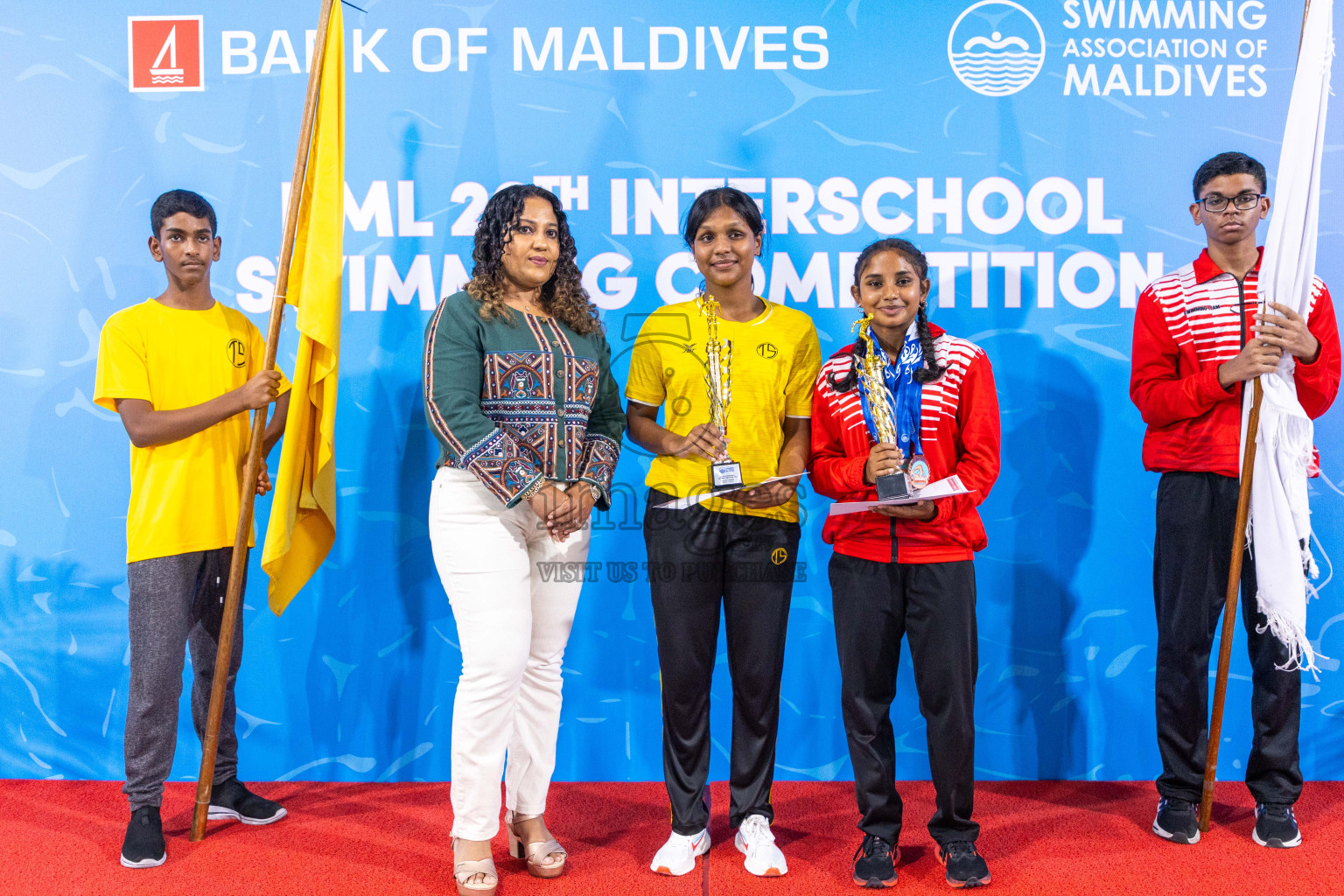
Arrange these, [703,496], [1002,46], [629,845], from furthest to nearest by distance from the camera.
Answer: [1002,46] → [629,845] → [703,496]

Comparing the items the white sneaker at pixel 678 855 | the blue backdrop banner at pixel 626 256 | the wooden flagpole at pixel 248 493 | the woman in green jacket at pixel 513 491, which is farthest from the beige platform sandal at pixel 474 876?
the blue backdrop banner at pixel 626 256

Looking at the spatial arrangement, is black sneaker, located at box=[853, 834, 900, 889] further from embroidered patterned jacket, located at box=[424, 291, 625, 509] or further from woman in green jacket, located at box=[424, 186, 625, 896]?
embroidered patterned jacket, located at box=[424, 291, 625, 509]

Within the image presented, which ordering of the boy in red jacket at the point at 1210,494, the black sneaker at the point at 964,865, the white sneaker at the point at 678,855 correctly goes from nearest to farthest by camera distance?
the black sneaker at the point at 964,865, the white sneaker at the point at 678,855, the boy in red jacket at the point at 1210,494

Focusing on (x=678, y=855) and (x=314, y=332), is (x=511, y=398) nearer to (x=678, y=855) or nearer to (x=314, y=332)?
(x=314, y=332)

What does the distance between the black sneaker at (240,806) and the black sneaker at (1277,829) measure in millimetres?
2745

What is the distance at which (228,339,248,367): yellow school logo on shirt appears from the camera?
8.86 ft

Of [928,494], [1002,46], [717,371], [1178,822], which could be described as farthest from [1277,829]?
[1002,46]

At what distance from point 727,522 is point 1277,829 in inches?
65.9

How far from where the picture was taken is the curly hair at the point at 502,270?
238cm

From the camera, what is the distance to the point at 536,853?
2.42 m

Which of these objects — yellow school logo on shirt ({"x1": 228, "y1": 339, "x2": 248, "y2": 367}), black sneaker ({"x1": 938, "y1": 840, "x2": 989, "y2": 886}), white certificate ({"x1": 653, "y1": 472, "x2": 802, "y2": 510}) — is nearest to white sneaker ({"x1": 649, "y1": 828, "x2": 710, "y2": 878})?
black sneaker ({"x1": 938, "y1": 840, "x2": 989, "y2": 886})

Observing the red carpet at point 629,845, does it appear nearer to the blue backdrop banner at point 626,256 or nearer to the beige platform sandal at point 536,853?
the beige platform sandal at point 536,853

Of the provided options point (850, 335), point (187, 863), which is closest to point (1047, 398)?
Answer: point (850, 335)

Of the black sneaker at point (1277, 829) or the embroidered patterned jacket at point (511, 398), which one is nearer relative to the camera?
the embroidered patterned jacket at point (511, 398)
